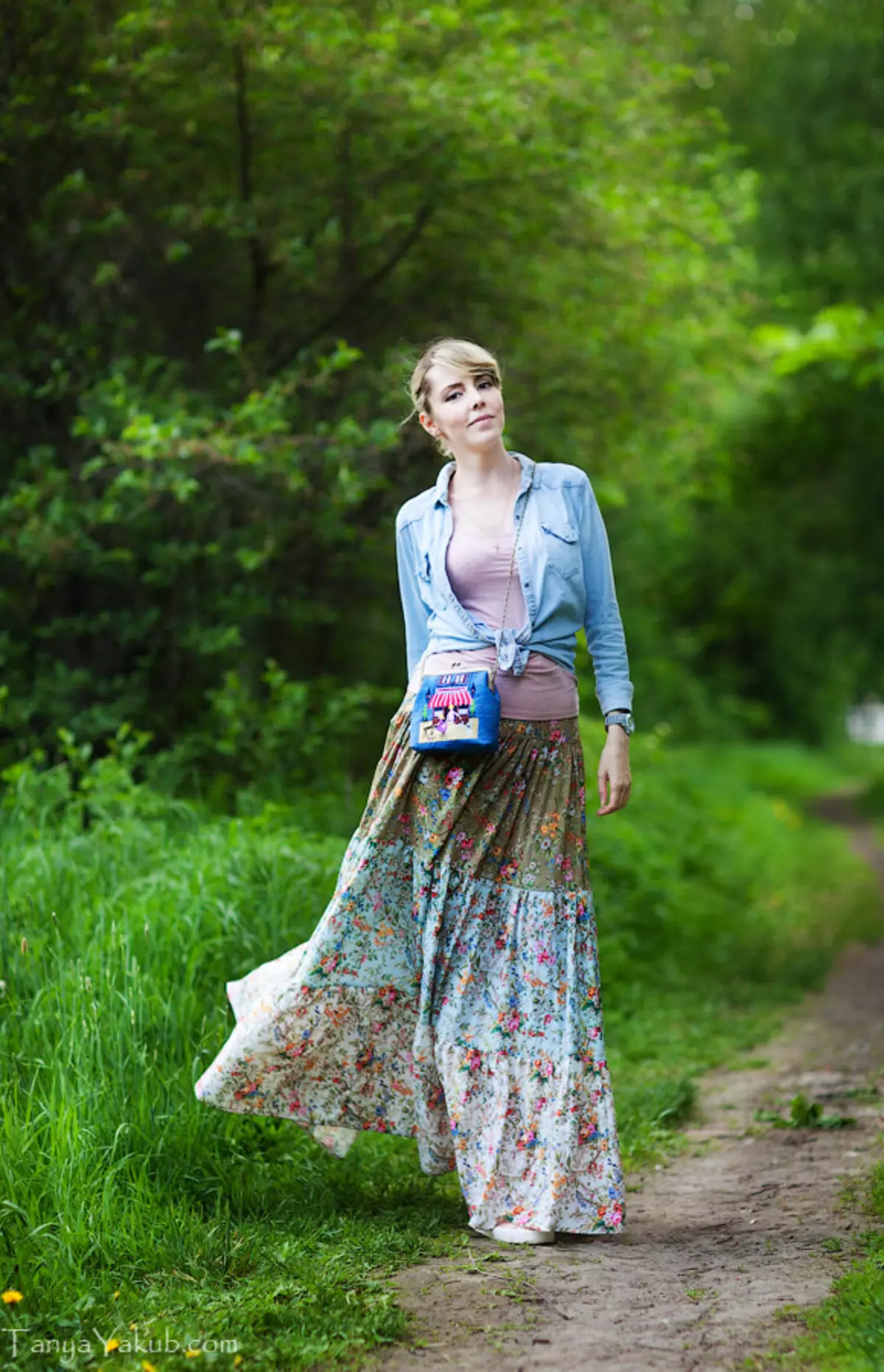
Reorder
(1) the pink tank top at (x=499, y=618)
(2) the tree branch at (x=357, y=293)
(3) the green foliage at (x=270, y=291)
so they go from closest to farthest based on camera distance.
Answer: (1) the pink tank top at (x=499, y=618) → (3) the green foliage at (x=270, y=291) → (2) the tree branch at (x=357, y=293)

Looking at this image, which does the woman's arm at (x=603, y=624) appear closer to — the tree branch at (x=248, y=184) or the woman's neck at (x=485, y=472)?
the woman's neck at (x=485, y=472)

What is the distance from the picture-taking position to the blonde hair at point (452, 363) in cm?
412

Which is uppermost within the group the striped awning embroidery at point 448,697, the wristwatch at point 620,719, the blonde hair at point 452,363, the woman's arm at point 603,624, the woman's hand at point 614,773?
the blonde hair at point 452,363

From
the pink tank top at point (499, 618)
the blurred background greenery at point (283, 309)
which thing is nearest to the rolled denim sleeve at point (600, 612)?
the pink tank top at point (499, 618)

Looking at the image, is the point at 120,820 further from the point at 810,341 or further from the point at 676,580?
the point at 676,580

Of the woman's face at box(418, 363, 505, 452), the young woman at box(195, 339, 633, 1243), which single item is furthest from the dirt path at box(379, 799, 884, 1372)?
the woman's face at box(418, 363, 505, 452)

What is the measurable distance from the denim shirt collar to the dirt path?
195 centimetres

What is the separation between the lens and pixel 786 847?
43.1 ft

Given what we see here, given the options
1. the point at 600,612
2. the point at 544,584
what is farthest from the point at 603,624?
the point at 544,584

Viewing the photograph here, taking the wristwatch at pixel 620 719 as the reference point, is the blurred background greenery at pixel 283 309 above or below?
above

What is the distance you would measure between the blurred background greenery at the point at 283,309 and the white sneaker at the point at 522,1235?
10.7 feet

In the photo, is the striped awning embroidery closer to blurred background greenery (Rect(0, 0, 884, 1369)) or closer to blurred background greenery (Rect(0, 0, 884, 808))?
blurred background greenery (Rect(0, 0, 884, 1369))

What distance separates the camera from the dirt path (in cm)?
313

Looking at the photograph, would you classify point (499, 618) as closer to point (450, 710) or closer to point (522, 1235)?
point (450, 710)
